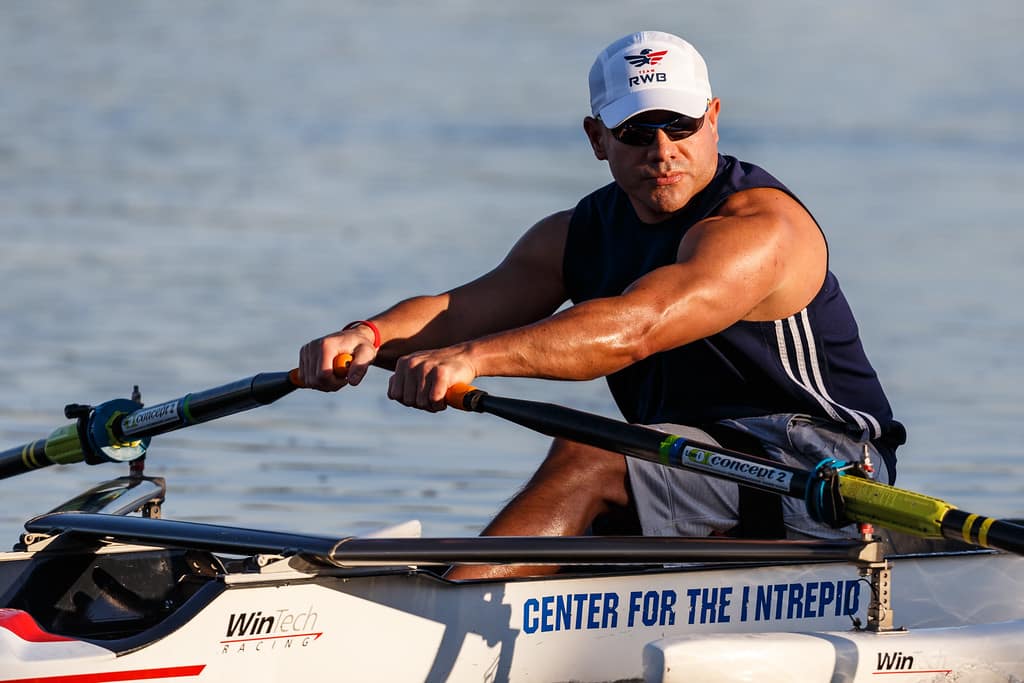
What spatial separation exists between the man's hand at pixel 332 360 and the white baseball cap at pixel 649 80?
1144mm

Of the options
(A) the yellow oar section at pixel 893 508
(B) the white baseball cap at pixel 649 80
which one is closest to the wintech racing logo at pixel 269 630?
(A) the yellow oar section at pixel 893 508

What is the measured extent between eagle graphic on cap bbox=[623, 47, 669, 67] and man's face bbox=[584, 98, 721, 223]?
0.57 ft

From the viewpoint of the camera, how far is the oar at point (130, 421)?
645 cm

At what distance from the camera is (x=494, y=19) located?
33.1 meters

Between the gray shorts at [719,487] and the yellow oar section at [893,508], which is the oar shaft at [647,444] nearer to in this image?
the yellow oar section at [893,508]

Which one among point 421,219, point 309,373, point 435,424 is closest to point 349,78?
point 421,219

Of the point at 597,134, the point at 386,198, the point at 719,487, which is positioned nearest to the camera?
the point at 719,487

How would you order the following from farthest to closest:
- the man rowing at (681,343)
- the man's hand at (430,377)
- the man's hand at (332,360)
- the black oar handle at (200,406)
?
the black oar handle at (200,406) < the man's hand at (332,360) < the man rowing at (681,343) < the man's hand at (430,377)

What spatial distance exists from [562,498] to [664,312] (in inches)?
26.7

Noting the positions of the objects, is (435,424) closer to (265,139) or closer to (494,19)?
(265,139)

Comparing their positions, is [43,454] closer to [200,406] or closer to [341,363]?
[200,406]

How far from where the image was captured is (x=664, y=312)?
5.42 meters

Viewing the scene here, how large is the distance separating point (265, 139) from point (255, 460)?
13.0 m

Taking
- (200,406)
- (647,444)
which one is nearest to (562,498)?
(647,444)
